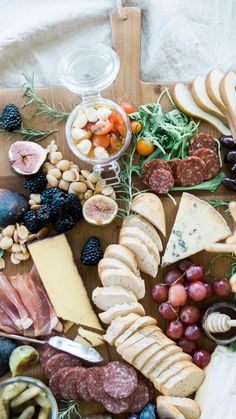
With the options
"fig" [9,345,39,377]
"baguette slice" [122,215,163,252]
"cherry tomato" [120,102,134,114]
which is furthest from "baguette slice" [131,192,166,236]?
"fig" [9,345,39,377]

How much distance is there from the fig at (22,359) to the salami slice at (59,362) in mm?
59

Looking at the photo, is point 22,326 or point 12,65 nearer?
point 22,326

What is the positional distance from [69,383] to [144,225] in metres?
0.67

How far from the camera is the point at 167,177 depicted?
3166 mm

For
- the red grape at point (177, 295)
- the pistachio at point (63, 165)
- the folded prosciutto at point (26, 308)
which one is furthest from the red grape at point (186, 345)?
the pistachio at point (63, 165)

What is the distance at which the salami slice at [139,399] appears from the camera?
3053 millimetres

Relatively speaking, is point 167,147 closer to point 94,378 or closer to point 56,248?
point 56,248

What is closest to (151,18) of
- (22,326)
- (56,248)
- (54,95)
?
(54,95)

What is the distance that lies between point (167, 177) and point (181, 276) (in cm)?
39

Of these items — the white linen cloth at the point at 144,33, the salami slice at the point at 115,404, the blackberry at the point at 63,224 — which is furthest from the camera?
the white linen cloth at the point at 144,33

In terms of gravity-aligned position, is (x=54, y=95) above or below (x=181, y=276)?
above

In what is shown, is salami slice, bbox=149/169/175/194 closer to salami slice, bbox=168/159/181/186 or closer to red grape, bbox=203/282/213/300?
salami slice, bbox=168/159/181/186

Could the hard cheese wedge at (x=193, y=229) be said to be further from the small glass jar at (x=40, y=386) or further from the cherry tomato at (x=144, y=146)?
the small glass jar at (x=40, y=386)

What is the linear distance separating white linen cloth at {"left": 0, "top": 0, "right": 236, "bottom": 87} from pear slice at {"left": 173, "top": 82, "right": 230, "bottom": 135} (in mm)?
142
